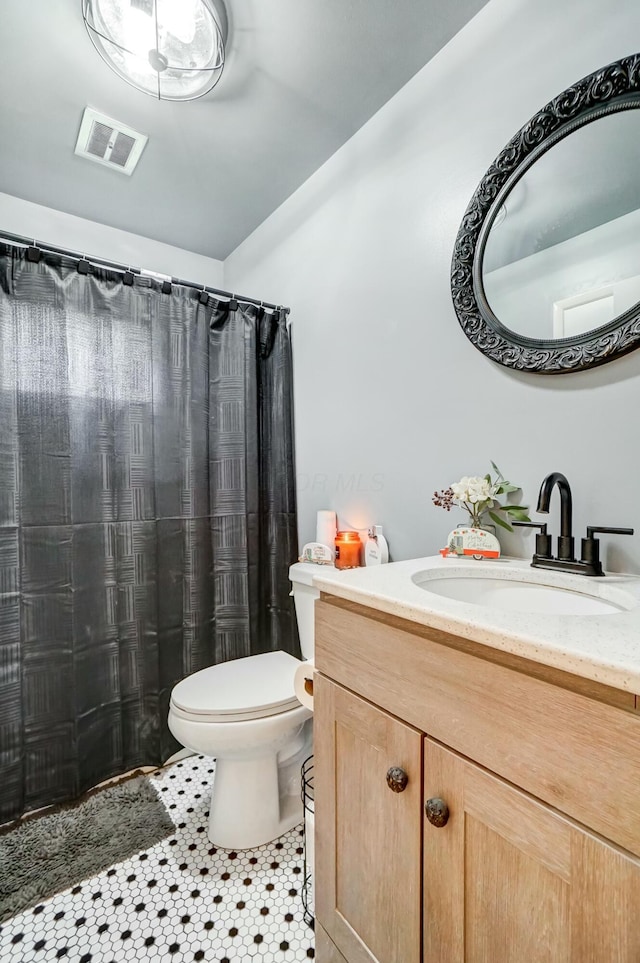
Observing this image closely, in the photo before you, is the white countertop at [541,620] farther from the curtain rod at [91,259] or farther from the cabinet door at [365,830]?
the curtain rod at [91,259]

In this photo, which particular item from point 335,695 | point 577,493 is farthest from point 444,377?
point 335,695

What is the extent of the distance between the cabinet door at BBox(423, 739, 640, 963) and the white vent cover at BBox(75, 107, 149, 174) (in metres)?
2.08

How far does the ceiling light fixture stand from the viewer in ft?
3.71

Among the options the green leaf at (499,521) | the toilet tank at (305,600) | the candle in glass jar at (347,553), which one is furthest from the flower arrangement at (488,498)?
the toilet tank at (305,600)

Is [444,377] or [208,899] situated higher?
[444,377]

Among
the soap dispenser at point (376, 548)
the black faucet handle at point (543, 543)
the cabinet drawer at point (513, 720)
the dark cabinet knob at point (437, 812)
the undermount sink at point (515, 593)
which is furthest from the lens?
the soap dispenser at point (376, 548)

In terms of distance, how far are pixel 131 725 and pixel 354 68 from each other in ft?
7.91

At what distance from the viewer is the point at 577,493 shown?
97 centimetres

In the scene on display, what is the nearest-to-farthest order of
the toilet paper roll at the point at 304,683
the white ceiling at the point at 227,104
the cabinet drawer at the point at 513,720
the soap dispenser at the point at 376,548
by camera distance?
the cabinet drawer at the point at 513,720 < the toilet paper roll at the point at 304,683 < the white ceiling at the point at 227,104 < the soap dispenser at the point at 376,548

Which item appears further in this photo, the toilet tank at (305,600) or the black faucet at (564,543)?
the toilet tank at (305,600)

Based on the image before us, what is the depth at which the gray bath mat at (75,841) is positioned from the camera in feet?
3.75

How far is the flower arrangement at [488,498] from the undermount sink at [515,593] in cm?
18

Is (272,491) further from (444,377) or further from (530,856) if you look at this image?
(530,856)

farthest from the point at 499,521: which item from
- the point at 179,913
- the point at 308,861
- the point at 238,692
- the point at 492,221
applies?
the point at 179,913
